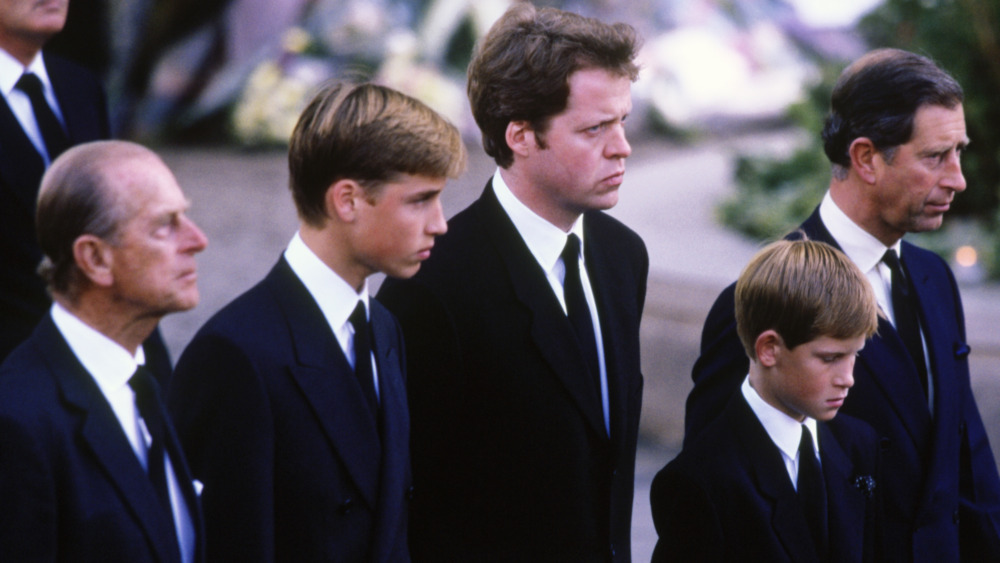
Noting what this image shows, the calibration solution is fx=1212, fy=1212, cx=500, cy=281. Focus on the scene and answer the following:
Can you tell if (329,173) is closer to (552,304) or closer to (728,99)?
(552,304)

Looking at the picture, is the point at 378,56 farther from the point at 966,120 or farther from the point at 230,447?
the point at 230,447

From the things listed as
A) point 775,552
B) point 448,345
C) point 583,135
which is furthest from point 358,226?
point 775,552

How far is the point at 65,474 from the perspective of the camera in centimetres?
195

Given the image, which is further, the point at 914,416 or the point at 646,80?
the point at 646,80

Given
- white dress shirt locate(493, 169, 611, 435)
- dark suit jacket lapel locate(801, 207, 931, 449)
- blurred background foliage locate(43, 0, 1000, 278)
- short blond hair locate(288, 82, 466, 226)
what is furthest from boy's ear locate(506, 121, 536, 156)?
blurred background foliage locate(43, 0, 1000, 278)

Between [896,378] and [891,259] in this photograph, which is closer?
[896,378]

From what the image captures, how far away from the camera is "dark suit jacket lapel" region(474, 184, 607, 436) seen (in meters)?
2.76

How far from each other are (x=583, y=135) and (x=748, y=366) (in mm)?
776

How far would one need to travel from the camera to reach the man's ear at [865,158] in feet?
10.5

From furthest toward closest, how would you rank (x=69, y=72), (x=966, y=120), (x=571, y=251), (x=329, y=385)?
1. (x=966, y=120)
2. (x=69, y=72)
3. (x=571, y=251)
4. (x=329, y=385)

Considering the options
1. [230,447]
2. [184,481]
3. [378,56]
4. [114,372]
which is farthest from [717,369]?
[378,56]

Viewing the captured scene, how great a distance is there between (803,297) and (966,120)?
5.96 m

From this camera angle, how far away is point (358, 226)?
8.01ft

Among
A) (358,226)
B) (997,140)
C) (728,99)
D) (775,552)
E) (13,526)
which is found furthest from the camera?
(728,99)
